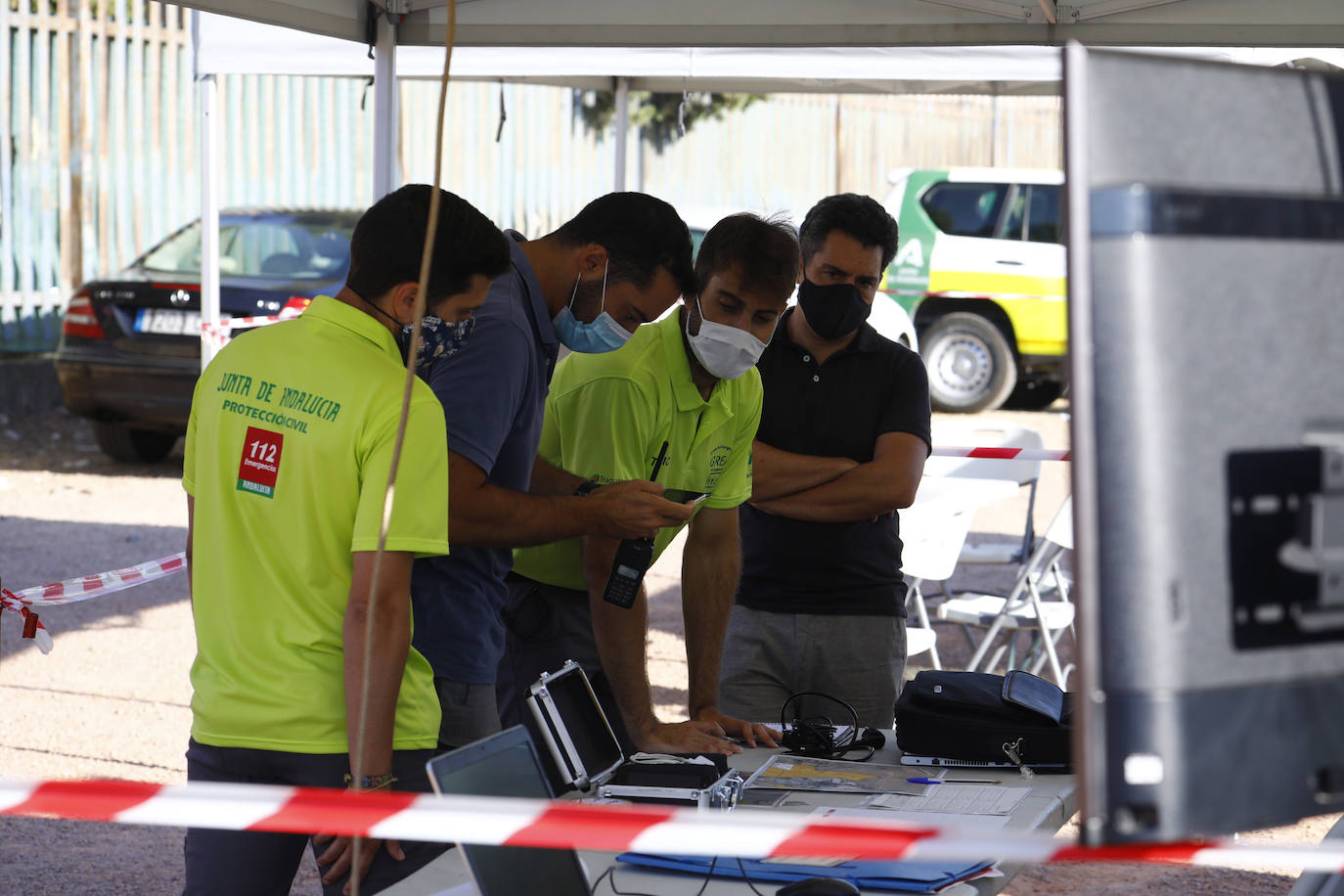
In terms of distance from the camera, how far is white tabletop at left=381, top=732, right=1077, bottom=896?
6.85 ft

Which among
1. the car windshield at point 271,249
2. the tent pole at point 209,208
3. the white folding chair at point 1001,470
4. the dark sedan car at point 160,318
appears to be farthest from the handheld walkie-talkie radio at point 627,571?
the car windshield at point 271,249

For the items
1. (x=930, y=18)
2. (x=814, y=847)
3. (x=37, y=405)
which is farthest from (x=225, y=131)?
(x=814, y=847)

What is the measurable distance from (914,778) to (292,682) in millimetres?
1171

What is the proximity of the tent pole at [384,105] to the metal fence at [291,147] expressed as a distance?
16.1ft

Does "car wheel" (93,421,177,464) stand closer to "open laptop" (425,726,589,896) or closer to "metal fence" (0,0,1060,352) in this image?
"metal fence" (0,0,1060,352)

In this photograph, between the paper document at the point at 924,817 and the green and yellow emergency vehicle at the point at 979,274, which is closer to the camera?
the paper document at the point at 924,817

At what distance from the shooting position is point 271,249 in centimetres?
1027

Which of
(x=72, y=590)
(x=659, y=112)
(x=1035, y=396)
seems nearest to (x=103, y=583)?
(x=72, y=590)

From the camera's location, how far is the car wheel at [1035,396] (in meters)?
14.1

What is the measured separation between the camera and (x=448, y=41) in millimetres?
1560

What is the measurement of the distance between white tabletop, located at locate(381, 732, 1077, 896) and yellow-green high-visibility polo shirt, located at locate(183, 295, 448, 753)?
24 cm

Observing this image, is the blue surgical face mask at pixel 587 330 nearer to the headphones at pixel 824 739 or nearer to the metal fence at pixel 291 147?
the headphones at pixel 824 739

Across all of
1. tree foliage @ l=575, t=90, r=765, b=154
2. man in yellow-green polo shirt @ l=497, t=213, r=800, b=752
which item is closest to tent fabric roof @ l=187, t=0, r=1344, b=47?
man in yellow-green polo shirt @ l=497, t=213, r=800, b=752

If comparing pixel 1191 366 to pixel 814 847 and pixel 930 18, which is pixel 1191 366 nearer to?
pixel 814 847
